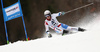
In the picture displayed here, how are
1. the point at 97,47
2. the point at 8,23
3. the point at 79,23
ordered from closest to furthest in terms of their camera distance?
the point at 97,47 < the point at 79,23 < the point at 8,23

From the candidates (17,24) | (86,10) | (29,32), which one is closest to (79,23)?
(86,10)

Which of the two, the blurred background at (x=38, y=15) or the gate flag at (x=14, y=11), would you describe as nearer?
the gate flag at (x=14, y=11)

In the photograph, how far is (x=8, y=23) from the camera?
1304cm

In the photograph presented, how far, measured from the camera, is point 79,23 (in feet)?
40.0

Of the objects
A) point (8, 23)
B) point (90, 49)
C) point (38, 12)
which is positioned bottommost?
point (90, 49)

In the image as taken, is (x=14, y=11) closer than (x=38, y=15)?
Yes

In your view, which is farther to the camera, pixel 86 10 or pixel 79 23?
pixel 86 10

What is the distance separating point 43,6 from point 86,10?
12.2ft

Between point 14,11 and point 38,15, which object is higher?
point 38,15

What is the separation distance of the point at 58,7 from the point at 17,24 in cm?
367

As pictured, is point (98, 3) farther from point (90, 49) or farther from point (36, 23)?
point (90, 49)

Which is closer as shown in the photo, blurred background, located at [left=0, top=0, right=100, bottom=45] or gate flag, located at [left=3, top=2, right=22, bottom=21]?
gate flag, located at [left=3, top=2, right=22, bottom=21]

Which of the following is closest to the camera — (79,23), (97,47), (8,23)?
(97,47)

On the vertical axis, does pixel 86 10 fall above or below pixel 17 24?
above
